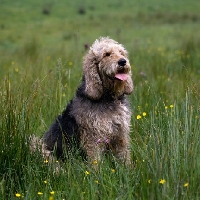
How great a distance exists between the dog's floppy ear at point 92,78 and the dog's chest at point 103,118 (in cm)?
14

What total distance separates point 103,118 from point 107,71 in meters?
0.52

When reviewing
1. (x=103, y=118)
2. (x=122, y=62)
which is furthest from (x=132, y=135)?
(x=122, y=62)

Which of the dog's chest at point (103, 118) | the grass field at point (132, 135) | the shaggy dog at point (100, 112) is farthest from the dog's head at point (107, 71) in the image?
the grass field at point (132, 135)

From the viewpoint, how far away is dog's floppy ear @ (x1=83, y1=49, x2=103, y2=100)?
548cm

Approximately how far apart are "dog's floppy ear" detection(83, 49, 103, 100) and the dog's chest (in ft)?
0.47

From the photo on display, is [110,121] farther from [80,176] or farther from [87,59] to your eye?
Answer: [80,176]

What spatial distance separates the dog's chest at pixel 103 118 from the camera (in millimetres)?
5473

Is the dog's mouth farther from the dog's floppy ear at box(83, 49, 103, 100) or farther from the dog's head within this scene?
the dog's floppy ear at box(83, 49, 103, 100)

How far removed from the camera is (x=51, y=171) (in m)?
4.64

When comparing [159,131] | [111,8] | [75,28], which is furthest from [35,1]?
[159,131]

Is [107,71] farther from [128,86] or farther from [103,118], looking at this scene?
[103,118]

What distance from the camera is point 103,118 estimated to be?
550 cm

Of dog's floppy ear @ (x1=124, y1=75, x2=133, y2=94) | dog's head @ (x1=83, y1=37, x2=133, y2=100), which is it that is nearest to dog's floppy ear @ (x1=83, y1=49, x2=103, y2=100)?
dog's head @ (x1=83, y1=37, x2=133, y2=100)

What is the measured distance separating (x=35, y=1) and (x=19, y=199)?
2974cm
